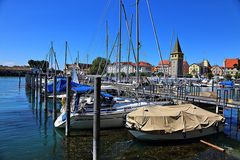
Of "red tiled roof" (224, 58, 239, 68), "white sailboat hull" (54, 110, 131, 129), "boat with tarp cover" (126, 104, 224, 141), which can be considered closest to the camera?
"boat with tarp cover" (126, 104, 224, 141)

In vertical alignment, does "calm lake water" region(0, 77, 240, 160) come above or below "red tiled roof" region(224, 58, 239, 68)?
below

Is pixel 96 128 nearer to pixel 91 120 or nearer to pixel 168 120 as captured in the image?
pixel 168 120

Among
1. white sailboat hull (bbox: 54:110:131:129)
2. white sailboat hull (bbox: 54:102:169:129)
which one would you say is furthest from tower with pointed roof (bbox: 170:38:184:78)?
white sailboat hull (bbox: 54:110:131:129)

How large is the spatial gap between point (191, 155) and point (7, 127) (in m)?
14.9

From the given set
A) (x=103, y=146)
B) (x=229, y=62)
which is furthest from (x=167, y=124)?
(x=229, y=62)

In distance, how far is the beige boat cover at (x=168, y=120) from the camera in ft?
47.3

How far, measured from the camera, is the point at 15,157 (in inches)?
498

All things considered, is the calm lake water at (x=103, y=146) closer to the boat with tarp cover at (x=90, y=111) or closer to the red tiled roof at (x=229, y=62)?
the boat with tarp cover at (x=90, y=111)

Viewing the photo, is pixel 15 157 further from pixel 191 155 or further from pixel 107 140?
pixel 191 155

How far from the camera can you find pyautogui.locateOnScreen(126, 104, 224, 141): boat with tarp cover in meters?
14.4

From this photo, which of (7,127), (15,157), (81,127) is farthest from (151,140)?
(7,127)

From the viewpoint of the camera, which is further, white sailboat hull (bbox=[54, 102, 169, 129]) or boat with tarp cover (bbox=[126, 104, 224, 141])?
white sailboat hull (bbox=[54, 102, 169, 129])

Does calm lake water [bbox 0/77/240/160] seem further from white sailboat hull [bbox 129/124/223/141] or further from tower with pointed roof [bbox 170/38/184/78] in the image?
tower with pointed roof [bbox 170/38/184/78]

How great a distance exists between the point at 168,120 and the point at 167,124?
279 millimetres
